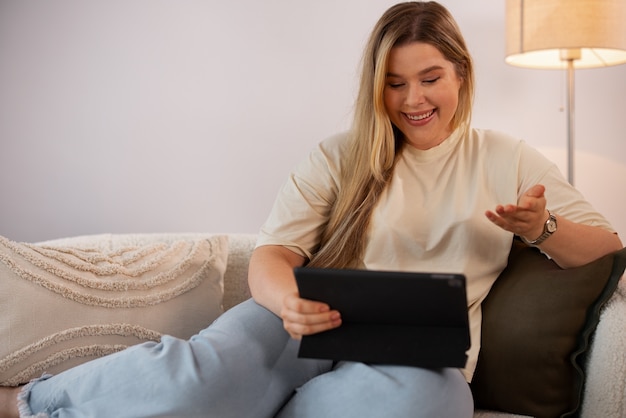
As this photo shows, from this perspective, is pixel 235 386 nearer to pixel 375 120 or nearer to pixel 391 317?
pixel 391 317

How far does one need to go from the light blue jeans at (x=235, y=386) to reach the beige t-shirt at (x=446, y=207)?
0.27 m

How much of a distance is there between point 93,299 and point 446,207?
2.43ft

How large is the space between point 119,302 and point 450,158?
29.5 inches

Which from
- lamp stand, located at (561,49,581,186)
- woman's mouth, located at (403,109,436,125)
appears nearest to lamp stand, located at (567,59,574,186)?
lamp stand, located at (561,49,581,186)

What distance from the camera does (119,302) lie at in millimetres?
1596

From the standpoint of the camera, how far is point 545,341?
1335mm

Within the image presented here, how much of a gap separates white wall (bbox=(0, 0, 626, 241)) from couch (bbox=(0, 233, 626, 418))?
0.72m

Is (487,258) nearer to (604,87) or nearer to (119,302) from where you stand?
(119,302)

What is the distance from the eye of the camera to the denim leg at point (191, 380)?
1226 millimetres

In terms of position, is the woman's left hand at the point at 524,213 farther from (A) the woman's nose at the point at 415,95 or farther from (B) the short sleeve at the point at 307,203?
(B) the short sleeve at the point at 307,203

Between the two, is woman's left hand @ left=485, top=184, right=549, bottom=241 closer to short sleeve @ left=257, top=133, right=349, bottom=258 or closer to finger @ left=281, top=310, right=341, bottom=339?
finger @ left=281, top=310, right=341, bottom=339

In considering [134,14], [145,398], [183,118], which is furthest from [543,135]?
[145,398]

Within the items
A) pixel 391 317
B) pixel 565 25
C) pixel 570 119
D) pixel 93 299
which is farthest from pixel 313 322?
pixel 570 119

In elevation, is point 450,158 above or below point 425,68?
below
